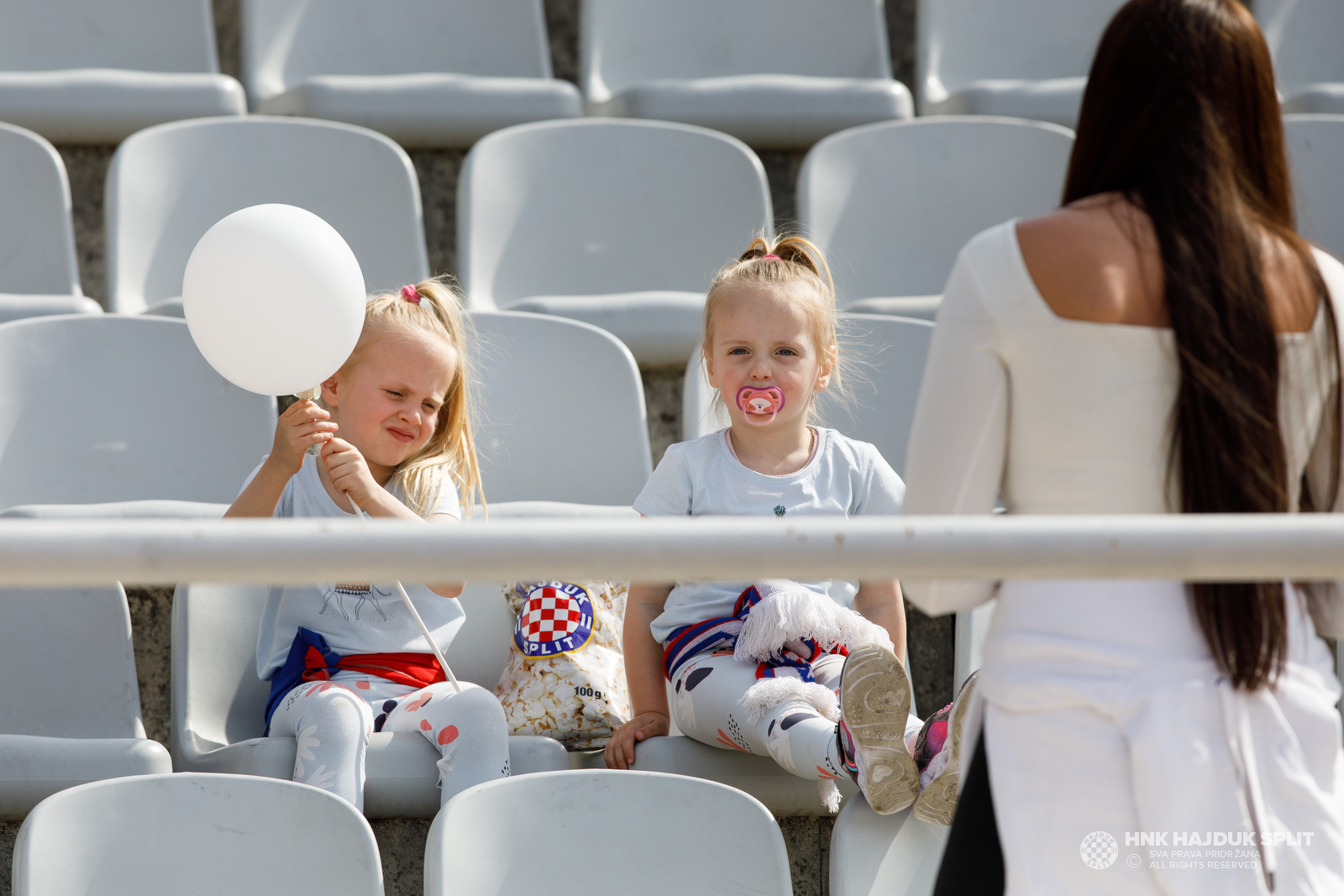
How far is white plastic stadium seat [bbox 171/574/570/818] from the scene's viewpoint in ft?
5.57

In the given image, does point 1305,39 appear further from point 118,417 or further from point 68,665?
point 68,665

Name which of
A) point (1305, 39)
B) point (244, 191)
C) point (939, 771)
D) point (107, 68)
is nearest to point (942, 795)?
point (939, 771)

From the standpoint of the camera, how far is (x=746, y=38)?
11.1ft

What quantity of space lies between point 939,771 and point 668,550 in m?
0.92

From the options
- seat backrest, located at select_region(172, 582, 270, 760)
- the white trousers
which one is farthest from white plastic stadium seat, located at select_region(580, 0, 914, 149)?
the white trousers

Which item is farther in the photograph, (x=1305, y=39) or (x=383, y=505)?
(x=1305, y=39)

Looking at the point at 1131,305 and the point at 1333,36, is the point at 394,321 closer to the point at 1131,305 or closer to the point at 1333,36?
the point at 1131,305

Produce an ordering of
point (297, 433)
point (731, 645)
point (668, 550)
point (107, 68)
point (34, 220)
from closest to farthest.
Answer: point (668, 550) < point (297, 433) < point (731, 645) < point (34, 220) < point (107, 68)

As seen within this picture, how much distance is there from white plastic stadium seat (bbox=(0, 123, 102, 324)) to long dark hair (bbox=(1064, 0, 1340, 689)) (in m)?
2.05

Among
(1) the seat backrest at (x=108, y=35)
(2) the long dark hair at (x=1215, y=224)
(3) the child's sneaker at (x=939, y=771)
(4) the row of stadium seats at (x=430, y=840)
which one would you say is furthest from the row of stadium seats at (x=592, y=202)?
(2) the long dark hair at (x=1215, y=224)

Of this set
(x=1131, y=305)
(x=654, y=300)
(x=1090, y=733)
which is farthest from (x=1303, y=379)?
(x=654, y=300)

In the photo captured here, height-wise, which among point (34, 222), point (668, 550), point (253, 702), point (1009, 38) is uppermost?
point (668, 550)

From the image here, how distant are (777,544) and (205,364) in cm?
170

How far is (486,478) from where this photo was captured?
2260mm
